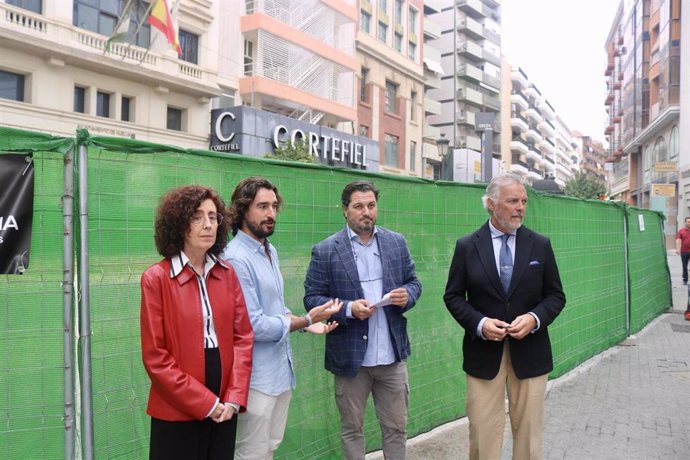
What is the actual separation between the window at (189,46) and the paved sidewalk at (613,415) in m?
20.6

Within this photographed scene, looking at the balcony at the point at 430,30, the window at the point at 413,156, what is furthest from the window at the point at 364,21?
the balcony at the point at 430,30

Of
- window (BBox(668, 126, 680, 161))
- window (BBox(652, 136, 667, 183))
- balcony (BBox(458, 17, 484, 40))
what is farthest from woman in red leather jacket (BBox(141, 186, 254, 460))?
balcony (BBox(458, 17, 484, 40))

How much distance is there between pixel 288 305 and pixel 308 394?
619 mm

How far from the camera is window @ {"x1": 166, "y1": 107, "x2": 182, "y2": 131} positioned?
78.1 ft

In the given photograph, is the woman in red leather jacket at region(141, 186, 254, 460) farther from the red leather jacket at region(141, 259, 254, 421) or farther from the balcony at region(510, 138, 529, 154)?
the balcony at region(510, 138, 529, 154)

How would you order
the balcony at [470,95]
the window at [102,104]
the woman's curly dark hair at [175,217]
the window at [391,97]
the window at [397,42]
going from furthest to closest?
the balcony at [470,95] < the window at [397,42] < the window at [391,97] < the window at [102,104] < the woman's curly dark hair at [175,217]

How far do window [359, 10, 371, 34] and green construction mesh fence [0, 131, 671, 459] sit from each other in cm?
3121

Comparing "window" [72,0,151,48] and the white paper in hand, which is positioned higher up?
"window" [72,0,151,48]

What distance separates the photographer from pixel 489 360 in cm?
360

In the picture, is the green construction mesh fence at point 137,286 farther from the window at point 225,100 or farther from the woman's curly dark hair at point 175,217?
the window at point 225,100

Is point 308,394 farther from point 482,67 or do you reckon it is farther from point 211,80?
point 482,67

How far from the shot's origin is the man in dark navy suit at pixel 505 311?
357cm

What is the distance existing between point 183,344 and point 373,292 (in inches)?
58.4

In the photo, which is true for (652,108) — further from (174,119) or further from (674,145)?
(174,119)
